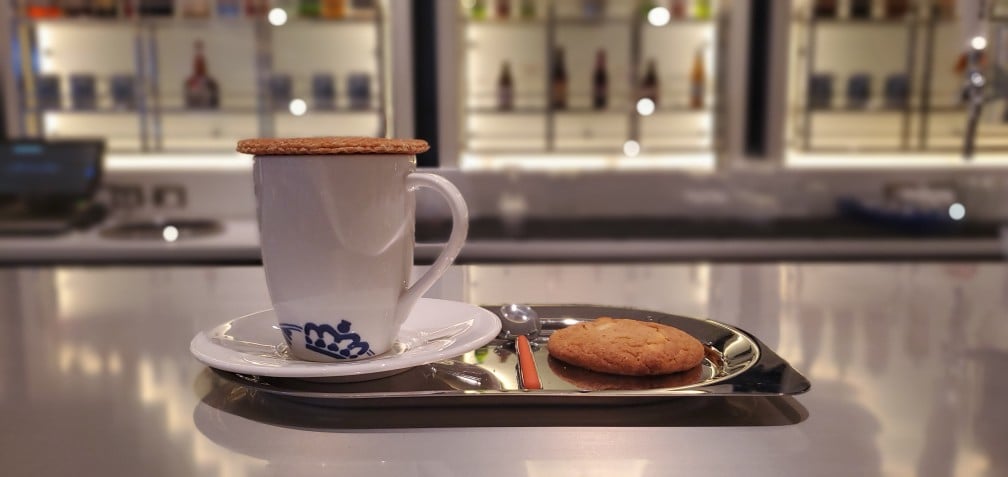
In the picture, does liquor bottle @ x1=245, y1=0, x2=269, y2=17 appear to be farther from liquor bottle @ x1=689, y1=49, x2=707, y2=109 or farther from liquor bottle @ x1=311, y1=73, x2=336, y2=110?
liquor bottle @ x1=689, y1=49, x2=707, y2=109

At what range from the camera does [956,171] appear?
7.69 ft

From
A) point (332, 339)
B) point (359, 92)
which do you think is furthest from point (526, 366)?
point (359, 92)

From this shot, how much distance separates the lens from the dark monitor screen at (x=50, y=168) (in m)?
2.23

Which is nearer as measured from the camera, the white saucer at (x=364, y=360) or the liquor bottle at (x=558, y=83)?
the white saucer at (x=364, y=360)

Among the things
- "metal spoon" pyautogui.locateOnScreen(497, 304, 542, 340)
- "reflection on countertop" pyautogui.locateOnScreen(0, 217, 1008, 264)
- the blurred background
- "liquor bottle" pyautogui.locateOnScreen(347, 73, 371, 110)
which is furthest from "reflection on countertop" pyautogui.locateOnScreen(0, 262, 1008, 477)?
"liquor bottle" pyautogui.locateOnScreen(347, 73, 371, 110)

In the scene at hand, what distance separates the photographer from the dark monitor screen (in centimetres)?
223

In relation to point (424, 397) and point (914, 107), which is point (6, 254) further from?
point (914, 107)

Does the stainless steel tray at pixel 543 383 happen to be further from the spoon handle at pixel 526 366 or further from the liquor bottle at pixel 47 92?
the liquor bottle at pixel 47 92

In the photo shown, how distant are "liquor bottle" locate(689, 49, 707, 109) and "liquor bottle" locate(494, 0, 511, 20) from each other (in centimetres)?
62

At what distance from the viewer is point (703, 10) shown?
250 centimetres

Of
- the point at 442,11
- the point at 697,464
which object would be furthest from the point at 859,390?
the point at 442,11

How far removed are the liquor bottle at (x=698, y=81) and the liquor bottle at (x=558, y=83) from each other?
16.0 inches

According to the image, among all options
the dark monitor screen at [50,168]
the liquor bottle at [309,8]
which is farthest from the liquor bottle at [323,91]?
the dark monitor screen at [50,168]

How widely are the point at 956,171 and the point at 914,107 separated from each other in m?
0.24
